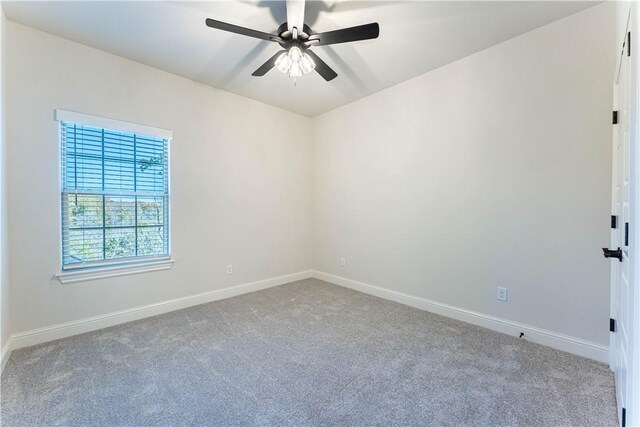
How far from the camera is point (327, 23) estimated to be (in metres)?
2.26

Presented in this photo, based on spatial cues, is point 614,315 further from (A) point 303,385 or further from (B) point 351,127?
(B) point 351,127

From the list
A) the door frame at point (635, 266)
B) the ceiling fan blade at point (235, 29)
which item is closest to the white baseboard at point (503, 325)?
the door frame at point (635, 266)

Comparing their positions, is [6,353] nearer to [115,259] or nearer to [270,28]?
[115,259]

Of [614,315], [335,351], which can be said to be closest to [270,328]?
[335,351]

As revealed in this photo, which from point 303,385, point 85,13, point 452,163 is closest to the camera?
point 303,385

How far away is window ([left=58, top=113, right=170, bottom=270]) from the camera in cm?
254

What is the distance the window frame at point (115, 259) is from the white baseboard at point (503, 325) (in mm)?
2583

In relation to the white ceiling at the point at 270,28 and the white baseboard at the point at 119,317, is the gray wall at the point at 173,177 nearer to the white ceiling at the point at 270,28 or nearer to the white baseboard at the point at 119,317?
the white baseboard at the point at 119,317

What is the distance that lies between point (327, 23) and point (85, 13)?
1.91 meters

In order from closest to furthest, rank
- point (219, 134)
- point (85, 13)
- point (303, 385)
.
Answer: point (303, 385), point (85, 13), point (219, 134)

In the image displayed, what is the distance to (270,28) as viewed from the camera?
2.35 m

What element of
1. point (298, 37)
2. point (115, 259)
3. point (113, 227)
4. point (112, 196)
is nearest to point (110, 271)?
point (115, 259)

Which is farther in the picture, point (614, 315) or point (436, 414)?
point (614, 315)

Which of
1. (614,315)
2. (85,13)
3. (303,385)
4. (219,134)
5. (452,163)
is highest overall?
(85,13)
